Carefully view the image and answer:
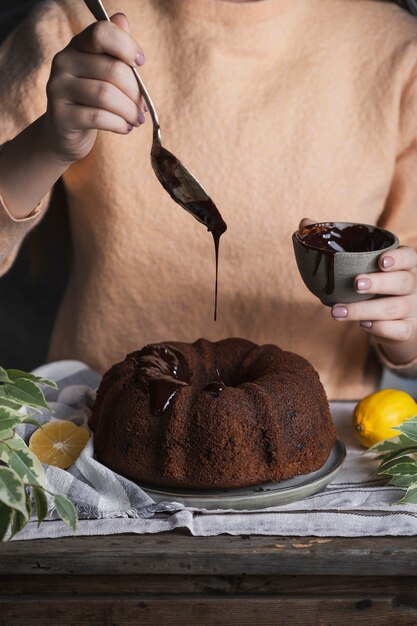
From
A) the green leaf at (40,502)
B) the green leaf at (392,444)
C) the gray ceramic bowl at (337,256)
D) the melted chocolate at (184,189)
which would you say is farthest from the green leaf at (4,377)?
the green leaf at (392,444)

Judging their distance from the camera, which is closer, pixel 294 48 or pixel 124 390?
pixel 124 390

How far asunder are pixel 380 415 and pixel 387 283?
0.86 ft

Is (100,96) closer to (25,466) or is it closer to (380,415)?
(25,466)

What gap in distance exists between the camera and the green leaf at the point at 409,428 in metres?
1.44

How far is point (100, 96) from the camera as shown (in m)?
1.40

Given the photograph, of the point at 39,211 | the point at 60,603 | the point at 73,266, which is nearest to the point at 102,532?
the point at 60,603

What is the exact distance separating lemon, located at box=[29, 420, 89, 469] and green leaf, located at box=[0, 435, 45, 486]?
0.64ft

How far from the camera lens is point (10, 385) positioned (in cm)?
141

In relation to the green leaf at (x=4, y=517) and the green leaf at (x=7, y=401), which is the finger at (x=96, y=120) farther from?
the green leaf at (x=4, y=517)

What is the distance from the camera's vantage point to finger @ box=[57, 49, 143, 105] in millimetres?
1396

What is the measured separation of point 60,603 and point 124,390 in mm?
350

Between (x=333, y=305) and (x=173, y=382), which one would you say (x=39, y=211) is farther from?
(x=333, y=305)

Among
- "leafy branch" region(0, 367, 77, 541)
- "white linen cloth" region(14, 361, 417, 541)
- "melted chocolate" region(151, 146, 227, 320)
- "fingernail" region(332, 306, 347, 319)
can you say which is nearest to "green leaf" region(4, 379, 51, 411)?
"leafy branch" region(0, 367, 77, 541)

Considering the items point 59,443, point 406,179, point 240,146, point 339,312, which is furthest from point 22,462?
point 406,179
